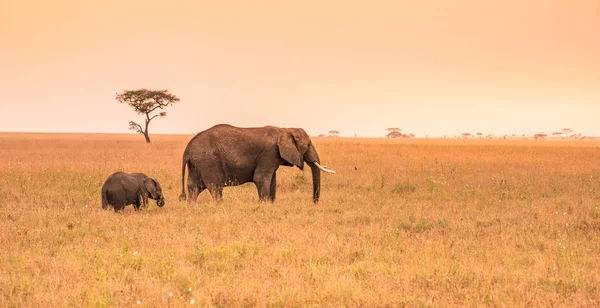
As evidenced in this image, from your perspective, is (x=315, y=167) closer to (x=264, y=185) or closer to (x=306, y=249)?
(x=264, y=185)

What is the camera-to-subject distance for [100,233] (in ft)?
30.6

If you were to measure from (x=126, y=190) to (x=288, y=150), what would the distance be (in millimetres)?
4343

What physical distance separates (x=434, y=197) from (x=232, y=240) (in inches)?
323

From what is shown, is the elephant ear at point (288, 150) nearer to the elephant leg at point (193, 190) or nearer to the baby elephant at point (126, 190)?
the elephant leg at point (193, 190)

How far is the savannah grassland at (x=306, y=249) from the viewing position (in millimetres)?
5980

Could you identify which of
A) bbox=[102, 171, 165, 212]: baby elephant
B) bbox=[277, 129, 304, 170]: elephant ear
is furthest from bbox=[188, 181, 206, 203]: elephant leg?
bbox=[277, 129, 304, 170]: elephant ear

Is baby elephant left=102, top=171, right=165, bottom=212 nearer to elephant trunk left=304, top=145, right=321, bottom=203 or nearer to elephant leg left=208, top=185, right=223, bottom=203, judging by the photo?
elephant leg left=208, top=185, right=223, bottom=203

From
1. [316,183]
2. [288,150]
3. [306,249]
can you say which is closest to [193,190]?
[288,150]

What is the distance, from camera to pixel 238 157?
13.3 metres

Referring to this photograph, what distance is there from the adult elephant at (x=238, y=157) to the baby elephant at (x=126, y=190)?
5.10 ft

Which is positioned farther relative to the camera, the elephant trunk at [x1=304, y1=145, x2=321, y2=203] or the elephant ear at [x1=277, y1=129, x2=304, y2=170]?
the elephant trunk at [x1=304, y1=145, x2=321, y2=203]

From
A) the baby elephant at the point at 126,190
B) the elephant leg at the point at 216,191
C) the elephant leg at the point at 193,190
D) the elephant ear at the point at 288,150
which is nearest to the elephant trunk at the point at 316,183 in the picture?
the elephant ear at the point at 288,150

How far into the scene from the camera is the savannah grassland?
5980 mm

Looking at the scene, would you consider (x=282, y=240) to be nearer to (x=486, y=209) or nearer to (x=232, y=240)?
(x=232, y=240)
